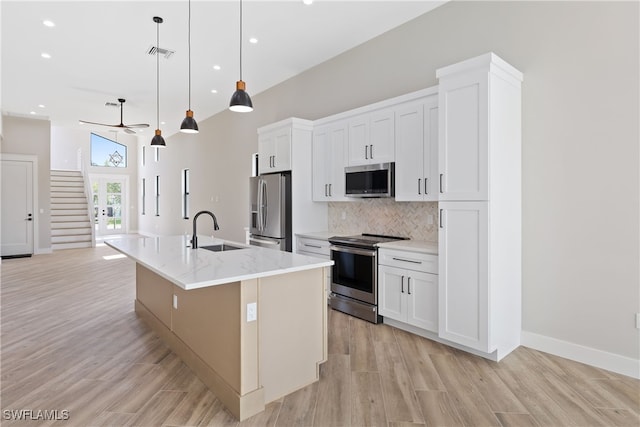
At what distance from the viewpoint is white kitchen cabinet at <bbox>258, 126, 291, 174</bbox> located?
478 centimetres

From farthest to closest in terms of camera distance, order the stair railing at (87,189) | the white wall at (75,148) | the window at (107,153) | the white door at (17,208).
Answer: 1. the window at (107,153)
2. the white wall at (75,148)
3. the stair railing at (87,189)
4. the white door at (17,208)

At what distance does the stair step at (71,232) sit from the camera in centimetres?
962

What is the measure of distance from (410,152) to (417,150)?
0.09m

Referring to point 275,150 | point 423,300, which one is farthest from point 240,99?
point 423,300

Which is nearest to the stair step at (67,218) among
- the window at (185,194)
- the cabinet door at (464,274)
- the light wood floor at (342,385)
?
the window at (185,194)

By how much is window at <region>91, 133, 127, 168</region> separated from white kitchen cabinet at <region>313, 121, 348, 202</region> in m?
11.1

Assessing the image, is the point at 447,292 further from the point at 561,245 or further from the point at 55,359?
the point at 55,359

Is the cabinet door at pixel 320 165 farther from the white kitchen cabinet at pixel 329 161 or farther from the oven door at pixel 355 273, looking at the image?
the oven door at pixel 355 273

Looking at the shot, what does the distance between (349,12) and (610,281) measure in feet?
11.7

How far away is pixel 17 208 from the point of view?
8227 millimetres

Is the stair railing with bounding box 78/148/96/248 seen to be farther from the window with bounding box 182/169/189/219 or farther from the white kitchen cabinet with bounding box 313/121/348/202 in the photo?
the white kitchen cabinet with bounding box 313/121/348/202

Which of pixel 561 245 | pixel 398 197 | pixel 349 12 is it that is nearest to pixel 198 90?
pixel 349 12

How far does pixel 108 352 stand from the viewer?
301 centimetres

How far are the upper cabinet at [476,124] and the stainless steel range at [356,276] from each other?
109cm
